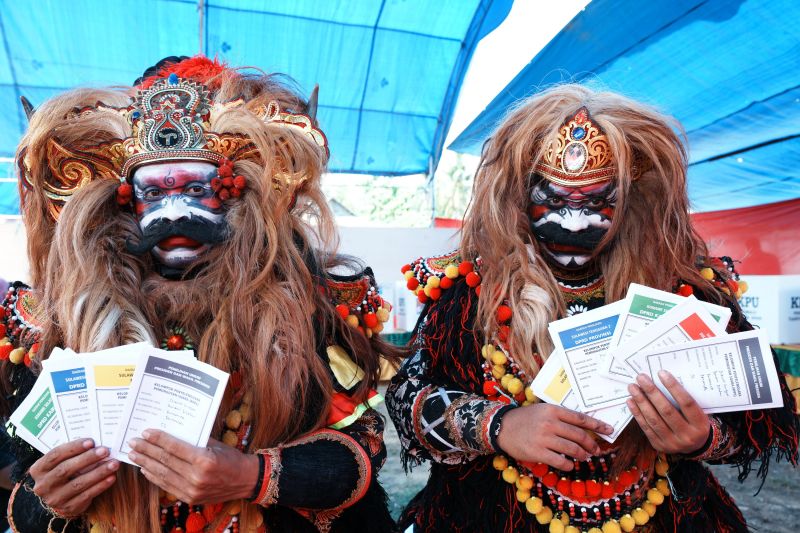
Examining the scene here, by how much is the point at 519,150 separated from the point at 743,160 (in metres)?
4.88

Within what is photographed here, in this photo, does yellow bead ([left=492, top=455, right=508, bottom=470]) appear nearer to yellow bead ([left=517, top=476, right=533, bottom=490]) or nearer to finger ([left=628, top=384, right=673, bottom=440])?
yellow bead ([left=517, top=476, right=533, bottom=490])

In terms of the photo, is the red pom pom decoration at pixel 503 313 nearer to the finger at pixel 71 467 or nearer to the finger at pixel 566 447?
the finger at pixel 566 447

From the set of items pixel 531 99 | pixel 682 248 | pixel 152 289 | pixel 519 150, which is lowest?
pixel 152 289

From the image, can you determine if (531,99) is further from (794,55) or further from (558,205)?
(794,55)

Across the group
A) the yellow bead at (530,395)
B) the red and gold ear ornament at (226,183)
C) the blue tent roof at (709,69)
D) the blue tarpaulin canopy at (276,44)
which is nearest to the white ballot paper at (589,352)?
the yellow bead at (530,395)

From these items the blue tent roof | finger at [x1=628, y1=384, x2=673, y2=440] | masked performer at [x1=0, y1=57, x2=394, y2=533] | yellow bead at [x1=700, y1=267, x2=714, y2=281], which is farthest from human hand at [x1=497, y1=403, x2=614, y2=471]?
the blue tent roof

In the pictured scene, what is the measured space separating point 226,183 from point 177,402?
0.65 m

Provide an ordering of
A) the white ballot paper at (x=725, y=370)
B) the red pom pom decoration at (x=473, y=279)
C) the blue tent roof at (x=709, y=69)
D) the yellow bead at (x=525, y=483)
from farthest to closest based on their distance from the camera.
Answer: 1. the blue tent roof at (x=709, y=69)
2. the red pom pom decoration at (x=473, y=279)
3. the yellow bead at (x=525, y=483)
4. the white ballot paper at (x=725, y=370)

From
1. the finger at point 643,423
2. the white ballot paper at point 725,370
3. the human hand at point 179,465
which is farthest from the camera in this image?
the finger at point 643,423

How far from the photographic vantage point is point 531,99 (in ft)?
7.24

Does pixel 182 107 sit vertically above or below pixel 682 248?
above

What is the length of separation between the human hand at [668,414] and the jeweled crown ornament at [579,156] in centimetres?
66

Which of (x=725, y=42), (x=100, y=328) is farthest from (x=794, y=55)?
(x=100, y=328)

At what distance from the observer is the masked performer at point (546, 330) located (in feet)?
6.10
